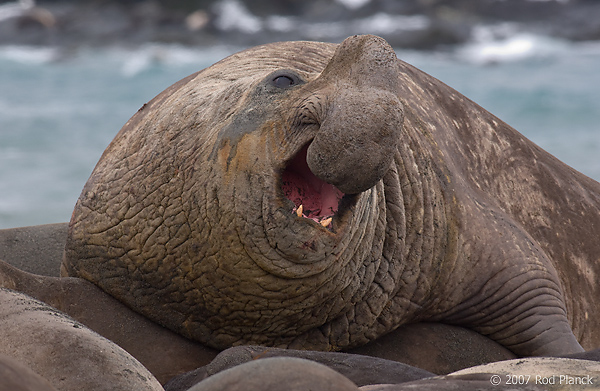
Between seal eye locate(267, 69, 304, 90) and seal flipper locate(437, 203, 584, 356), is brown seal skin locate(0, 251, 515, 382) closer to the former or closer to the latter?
seal flipper locate(437, 203, 584, 356)

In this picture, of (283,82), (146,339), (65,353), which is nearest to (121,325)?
(146,339)

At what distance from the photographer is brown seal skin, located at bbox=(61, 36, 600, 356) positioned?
9.85 ft

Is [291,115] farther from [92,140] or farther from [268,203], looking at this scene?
[92,140]

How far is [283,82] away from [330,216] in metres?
0.57

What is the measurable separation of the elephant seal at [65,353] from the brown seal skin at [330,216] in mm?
788

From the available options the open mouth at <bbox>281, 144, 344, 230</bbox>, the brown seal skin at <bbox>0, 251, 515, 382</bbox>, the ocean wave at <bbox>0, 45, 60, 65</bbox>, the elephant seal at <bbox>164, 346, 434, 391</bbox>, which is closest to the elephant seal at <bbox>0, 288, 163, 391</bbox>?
the elephant seal at <bbox>164, 346, 434, 391</bbox>

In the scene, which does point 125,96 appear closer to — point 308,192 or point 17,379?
Answer: point 308,192

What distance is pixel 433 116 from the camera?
4480mm

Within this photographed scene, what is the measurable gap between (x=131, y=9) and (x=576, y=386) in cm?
2774

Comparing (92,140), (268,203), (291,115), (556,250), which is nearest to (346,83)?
(291,115)

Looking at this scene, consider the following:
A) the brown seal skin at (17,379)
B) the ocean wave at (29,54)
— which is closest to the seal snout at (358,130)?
the brown seal skin at (17,379)

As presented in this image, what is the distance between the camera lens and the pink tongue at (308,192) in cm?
309

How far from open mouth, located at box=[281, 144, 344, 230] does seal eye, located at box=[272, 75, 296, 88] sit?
0.32 metres

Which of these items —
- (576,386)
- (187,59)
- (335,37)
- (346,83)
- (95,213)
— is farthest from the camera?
(335,37)
